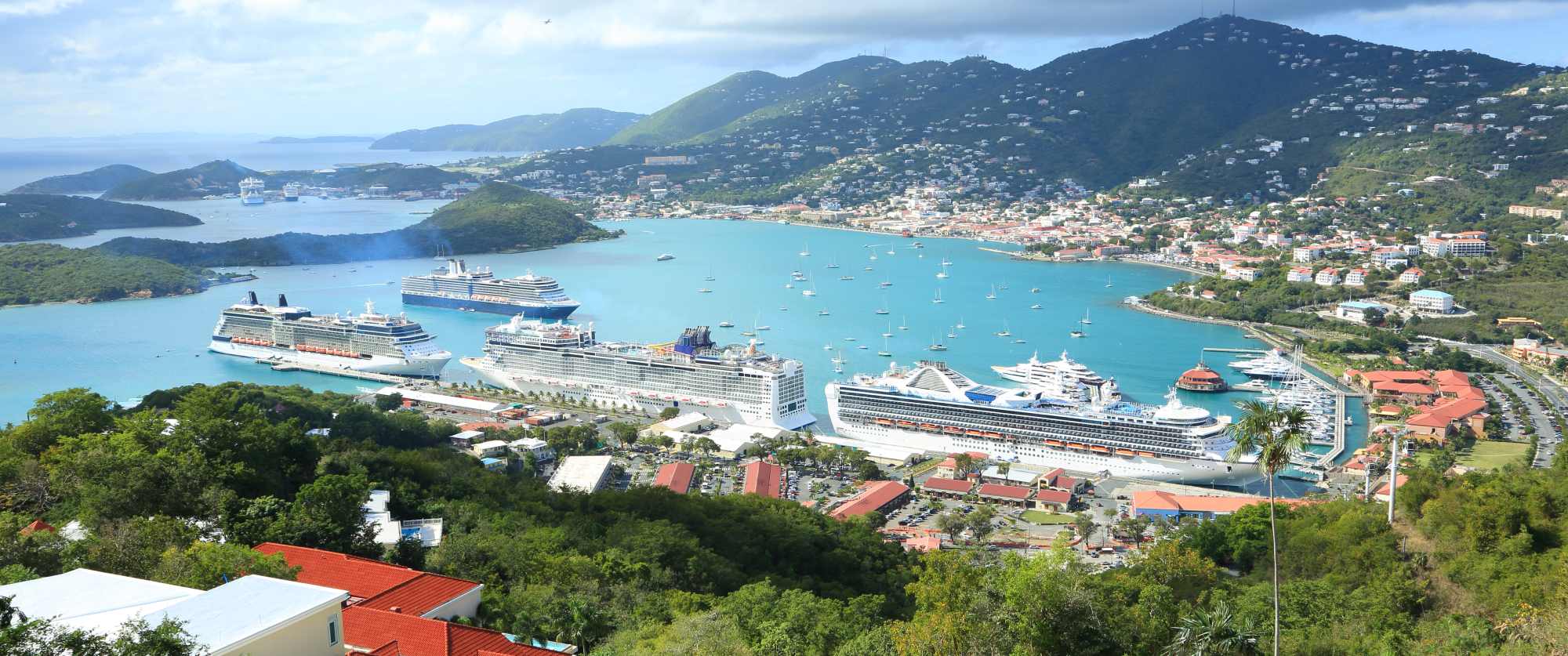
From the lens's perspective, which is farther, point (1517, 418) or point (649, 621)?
point (1517, 418)

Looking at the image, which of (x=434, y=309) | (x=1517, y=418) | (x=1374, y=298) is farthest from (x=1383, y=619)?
(x=434, y=309)

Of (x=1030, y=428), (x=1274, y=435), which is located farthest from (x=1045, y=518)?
(x=1274, y=435)

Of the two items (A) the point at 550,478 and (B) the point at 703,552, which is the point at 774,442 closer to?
(A) the point at 550,478

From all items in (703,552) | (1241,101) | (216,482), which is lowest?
(703,552)

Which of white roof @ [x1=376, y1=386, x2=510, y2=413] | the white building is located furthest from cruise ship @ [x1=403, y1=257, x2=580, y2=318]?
the white building

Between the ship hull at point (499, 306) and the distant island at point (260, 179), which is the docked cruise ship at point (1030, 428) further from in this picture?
the distant island at point (260, 179)

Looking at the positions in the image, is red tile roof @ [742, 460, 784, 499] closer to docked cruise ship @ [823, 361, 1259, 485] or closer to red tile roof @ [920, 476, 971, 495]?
red tile roof @ [920, 476, 971, 495]
